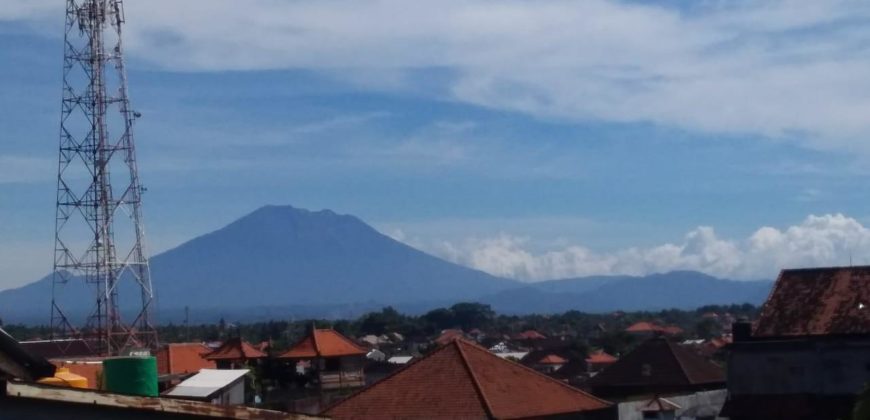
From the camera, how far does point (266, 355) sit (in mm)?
42500

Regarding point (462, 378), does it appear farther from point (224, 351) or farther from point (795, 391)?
point (224, 351)

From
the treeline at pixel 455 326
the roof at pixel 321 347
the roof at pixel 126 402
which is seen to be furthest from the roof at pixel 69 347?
the treeline at pixel 455 326

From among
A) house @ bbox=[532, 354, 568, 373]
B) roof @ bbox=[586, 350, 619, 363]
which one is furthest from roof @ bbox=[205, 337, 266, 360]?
roof @ bbox=[586, 350, 619, 363]

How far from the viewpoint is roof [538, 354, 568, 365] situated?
65.6 metres

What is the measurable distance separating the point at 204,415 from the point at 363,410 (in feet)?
51.5

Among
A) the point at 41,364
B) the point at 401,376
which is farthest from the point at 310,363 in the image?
the point at 41,364

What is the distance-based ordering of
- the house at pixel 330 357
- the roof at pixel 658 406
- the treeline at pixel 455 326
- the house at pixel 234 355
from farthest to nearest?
the treeline at pixel 455 326 → the house at pixel 234 355 → the house at pixel 330 357 → the roof at pixel 658 406

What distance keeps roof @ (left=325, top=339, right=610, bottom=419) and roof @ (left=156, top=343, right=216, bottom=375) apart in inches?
533

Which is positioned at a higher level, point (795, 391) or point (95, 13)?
point (95, 13)

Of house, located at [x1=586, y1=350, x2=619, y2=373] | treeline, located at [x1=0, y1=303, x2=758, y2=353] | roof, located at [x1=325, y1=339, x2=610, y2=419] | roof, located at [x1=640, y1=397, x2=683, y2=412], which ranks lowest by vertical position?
roof, located at [x1=640, y1=397, x2=683, y2=412]

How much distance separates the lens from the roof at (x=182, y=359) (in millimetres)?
35875

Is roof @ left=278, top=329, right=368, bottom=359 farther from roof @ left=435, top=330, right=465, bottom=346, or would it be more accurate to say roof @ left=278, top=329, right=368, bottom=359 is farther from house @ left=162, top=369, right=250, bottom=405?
house @ left=162, top=369, right=250, bottom=405

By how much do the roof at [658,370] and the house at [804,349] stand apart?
7480mm

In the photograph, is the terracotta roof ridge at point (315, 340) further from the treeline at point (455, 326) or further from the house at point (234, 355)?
the treeline at point (455, 326)
